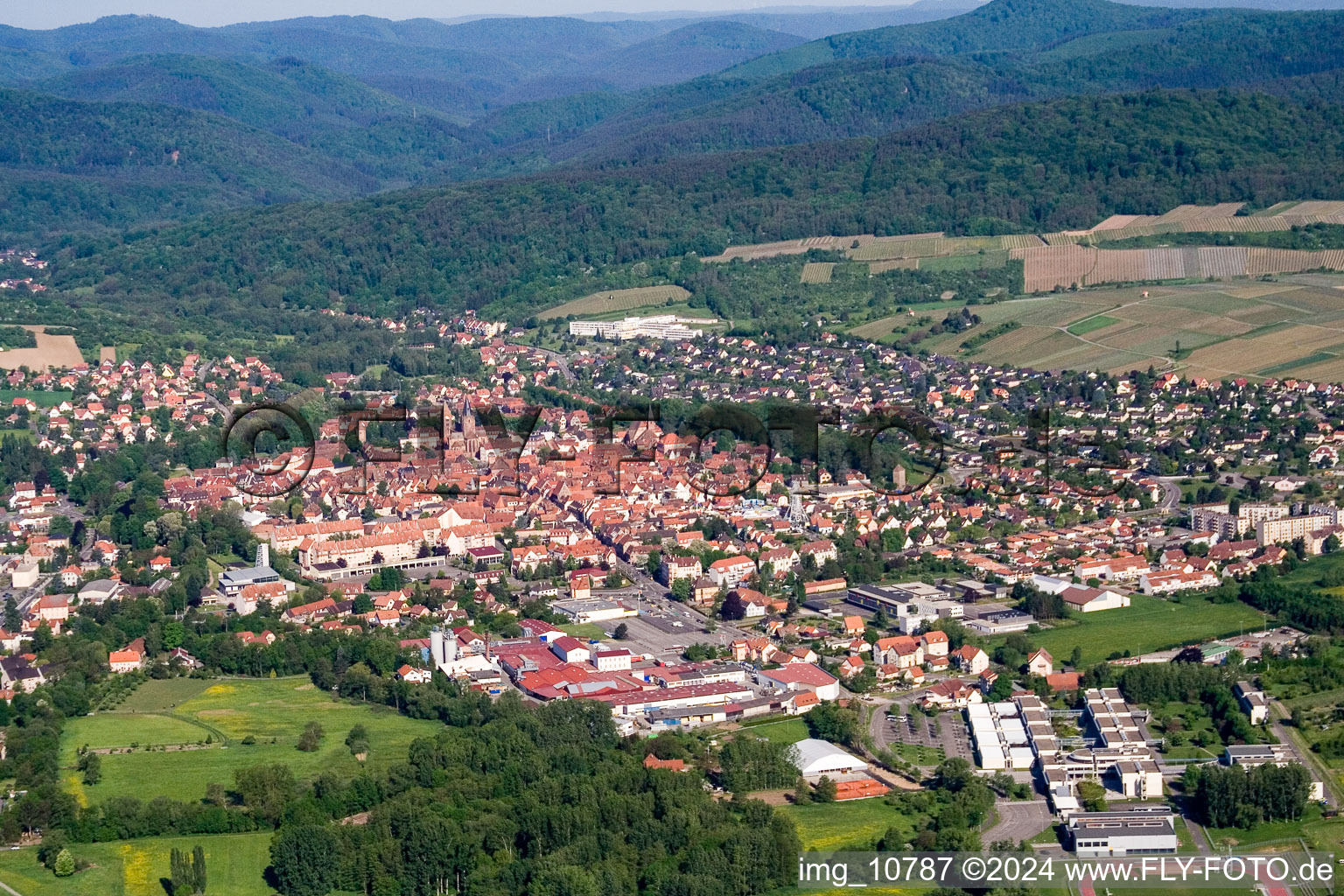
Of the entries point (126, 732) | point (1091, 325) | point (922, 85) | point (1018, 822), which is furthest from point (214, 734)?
point (922, 85)

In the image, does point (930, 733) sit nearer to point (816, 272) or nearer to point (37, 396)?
point (37, 396)

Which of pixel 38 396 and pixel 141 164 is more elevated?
pixel 141 164

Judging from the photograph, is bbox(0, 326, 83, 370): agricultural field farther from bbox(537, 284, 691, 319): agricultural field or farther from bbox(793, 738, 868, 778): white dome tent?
bbox(793, 738, 868, 778): white dome tent

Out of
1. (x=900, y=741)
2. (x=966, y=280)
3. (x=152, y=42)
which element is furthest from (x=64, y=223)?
(x=152, y=42)

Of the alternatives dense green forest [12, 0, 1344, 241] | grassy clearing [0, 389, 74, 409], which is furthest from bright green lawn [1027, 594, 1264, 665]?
dense green forest [12, 0, 1344, 241]

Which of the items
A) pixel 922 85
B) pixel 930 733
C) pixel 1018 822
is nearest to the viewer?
pixel 1018 822

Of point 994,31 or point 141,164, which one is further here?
point 994,31
